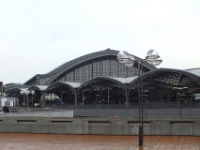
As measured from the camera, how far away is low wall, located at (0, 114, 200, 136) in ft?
56.9

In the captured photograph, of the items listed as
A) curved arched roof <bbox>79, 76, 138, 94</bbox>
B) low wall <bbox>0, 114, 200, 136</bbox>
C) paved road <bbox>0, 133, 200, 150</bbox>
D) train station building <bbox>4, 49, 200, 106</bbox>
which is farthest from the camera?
curved arched roof <bbox>79, 76, 138, 94</bbox>

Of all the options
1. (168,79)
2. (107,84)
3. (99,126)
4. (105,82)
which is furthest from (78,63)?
(99,126)

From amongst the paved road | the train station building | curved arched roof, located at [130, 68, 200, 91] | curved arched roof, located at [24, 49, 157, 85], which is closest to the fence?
the train station building

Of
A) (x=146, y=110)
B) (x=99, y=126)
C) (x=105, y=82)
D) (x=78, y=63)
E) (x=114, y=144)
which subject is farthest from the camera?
(x=78, y=63)

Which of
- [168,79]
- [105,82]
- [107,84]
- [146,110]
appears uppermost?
[168,79]

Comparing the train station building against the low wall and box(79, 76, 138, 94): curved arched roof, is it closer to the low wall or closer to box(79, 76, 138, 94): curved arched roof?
box(79, 76, 138, 94): curved arched roof

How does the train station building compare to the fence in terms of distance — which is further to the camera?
the train station building

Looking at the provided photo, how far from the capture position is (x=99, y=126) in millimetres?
18625

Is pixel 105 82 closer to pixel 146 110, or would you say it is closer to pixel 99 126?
pixel 146 110

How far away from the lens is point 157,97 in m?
81.0

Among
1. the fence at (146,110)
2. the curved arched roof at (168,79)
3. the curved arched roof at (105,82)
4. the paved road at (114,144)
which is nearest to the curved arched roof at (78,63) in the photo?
the curved arched roof at (105,82)

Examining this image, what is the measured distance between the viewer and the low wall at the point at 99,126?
17328 mm

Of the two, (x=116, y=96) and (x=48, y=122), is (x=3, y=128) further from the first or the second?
(x=116, y=96)

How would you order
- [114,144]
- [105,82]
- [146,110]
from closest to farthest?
1. [114,144]
2. [146,110]
3. [105,82]
